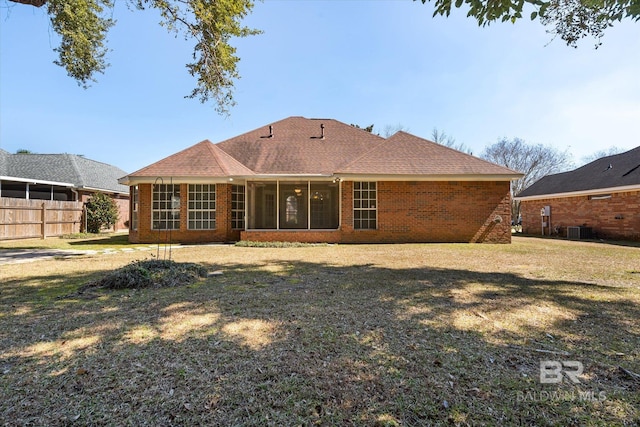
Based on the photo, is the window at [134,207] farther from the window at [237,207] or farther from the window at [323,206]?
the window at [323,206]

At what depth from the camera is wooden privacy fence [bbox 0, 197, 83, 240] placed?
14.4m

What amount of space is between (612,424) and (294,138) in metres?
17.2

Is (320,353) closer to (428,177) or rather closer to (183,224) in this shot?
(428,177)

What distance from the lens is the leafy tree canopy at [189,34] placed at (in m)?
8.75

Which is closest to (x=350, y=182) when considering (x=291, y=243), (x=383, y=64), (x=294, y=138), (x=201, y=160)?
(x=291, y=243)

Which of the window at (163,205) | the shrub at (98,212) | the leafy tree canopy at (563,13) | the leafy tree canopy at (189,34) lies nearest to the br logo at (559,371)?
the leafy tree canopy at (563,13)

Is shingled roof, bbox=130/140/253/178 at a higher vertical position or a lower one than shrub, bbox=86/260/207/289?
higher

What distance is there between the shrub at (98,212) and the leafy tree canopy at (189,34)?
1105cm

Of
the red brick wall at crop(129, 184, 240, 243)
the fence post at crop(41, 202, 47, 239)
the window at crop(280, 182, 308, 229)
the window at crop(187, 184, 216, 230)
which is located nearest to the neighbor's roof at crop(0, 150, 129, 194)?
the fence post at crop(41, 202, 47, 239)

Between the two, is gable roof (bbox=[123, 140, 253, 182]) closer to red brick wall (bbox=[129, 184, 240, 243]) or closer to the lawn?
red brick wall (bbox=[129, 184, 240, 243])

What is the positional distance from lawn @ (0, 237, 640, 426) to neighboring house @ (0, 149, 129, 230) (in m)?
17.3

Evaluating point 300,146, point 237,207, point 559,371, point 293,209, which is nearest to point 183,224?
point 237,207

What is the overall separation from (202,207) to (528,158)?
138ft

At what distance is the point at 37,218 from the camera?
15.9 meters
